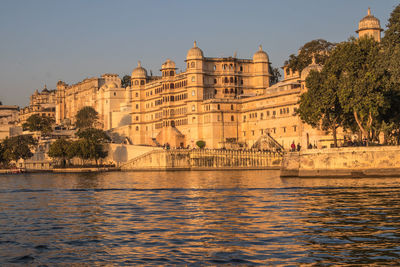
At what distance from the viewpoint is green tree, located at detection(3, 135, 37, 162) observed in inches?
4296

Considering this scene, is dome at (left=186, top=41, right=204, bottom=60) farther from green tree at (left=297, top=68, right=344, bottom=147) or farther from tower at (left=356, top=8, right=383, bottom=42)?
green tree at (left=297, top=68, right=344, bottom=147)

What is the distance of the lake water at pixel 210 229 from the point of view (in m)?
19.9

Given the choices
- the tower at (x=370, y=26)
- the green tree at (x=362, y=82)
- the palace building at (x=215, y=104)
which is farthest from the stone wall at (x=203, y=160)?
the green tree at (x=362, y=82)

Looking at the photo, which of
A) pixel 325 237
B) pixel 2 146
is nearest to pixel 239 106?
pixel 2 146

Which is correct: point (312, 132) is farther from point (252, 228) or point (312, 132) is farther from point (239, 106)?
point (252, 228)

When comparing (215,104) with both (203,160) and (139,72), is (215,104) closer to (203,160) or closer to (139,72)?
(203,160)

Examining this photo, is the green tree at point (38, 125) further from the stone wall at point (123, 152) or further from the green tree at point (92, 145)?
the stone wall at point (123, 152)

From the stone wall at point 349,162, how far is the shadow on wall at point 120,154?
48.1 m

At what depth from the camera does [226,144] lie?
316 feet

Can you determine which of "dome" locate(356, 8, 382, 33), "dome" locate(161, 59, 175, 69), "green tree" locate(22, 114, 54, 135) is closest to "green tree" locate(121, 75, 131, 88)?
"green tree" locate(22, 114, 54, 135)

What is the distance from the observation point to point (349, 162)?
169ft

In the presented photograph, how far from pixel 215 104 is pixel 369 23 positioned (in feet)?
97.2

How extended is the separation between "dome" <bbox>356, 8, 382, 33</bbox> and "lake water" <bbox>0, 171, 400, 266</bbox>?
37.7m

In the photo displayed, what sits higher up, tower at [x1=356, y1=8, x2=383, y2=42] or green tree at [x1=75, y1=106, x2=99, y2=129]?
tower at [x1=356, y1=8, x2=383, y2=42]
